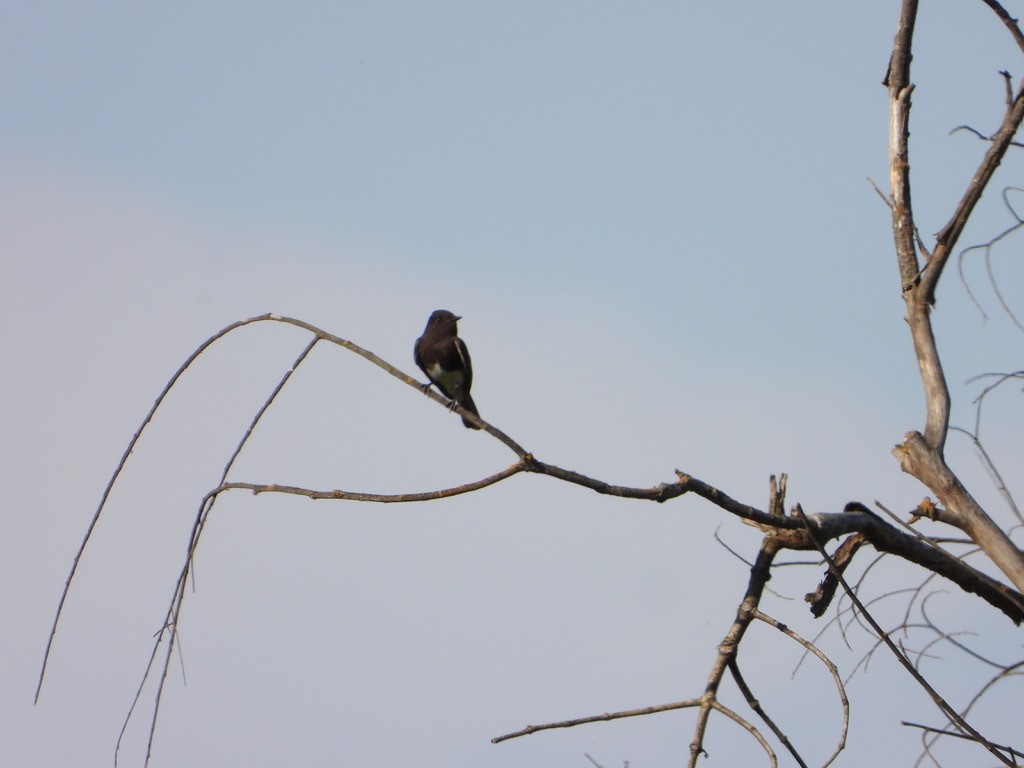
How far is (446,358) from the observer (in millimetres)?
9227

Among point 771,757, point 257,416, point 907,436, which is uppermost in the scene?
point 907,436

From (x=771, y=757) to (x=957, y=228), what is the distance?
2.02 meters

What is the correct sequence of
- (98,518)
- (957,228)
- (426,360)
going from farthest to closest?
(426,360) < (957,228) < (98,518)

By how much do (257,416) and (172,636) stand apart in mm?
598

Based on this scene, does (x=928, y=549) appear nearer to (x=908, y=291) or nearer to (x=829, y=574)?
(x=829, y=574)

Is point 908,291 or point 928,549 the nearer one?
point 928,549

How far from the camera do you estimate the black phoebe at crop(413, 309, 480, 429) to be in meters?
9.24

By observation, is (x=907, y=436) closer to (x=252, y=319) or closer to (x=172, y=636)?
(x=252, y=319)

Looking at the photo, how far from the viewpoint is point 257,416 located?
3551 millimetres

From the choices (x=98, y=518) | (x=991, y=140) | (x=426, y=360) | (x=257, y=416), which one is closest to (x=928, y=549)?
(x=991, y=140)

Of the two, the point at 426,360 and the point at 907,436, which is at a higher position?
the point at 426,360

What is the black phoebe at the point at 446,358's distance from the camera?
924 centimetres

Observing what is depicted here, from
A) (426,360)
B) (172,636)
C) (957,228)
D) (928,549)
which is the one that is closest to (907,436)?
(928,549)

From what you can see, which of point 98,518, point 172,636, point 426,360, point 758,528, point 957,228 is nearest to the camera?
point 98,518
